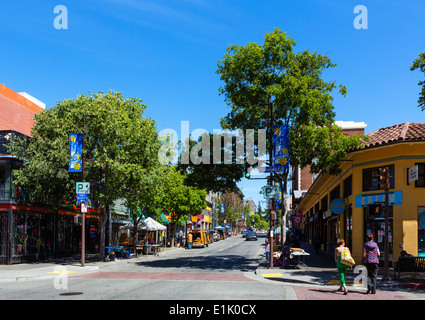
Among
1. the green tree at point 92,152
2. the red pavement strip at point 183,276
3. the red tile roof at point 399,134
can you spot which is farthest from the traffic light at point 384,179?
the green tree at point 92,152

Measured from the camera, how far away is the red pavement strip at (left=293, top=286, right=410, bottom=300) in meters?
13.1

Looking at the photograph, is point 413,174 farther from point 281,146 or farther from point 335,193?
point 335,193

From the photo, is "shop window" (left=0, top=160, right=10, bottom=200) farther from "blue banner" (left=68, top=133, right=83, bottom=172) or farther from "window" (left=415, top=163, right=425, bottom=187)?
"window" (left=415, top=163, right=425, bottom=187)

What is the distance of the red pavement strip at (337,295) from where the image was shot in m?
13.1

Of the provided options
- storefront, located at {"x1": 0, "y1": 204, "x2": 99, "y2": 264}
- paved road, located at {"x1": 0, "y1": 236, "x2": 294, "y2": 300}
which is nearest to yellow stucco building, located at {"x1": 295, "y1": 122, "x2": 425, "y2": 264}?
paved road, located at {"x1": 0, "y1": 236, "x2": 294, "y2": 300}

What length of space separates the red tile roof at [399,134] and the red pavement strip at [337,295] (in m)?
8.34

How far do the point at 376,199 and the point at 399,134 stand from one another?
11.4 ft

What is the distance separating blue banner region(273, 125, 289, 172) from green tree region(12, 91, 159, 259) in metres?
9.18

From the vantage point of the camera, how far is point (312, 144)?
22.5 m

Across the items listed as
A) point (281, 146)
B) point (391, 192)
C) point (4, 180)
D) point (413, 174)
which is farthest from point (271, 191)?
point (4, 180)

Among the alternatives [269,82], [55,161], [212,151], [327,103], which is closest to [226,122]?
[212,151]

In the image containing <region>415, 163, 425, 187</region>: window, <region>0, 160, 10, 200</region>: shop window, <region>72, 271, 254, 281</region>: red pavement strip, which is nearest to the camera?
<region>72, 271, 254, 281</region>: red pavement strip
